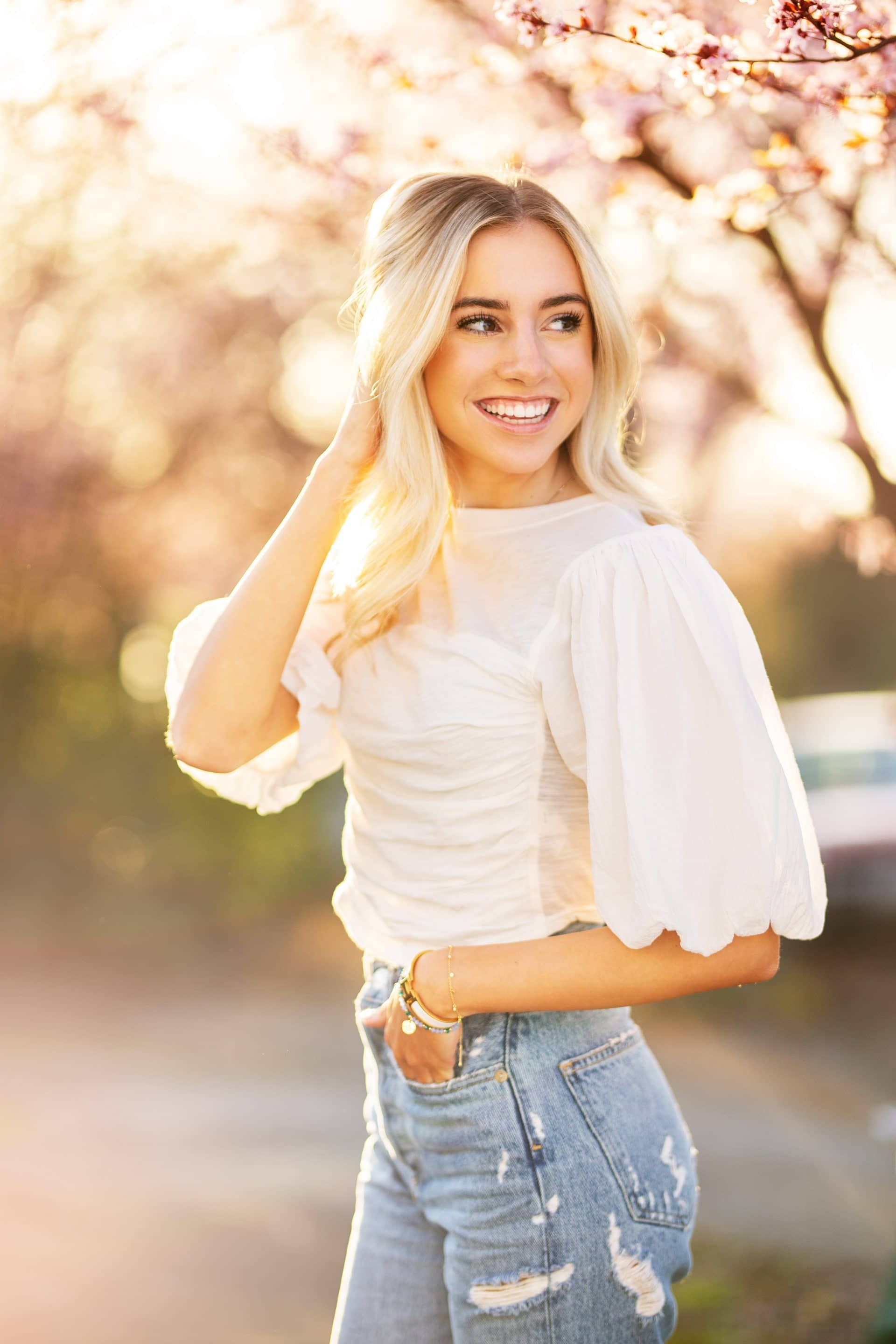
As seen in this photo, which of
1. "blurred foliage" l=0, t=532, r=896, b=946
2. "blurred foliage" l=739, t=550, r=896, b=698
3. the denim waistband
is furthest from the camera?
"blurred foliage" l=739, t=550, r=896, b=698

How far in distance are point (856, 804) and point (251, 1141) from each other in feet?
15.2

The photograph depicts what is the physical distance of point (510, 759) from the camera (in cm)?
162

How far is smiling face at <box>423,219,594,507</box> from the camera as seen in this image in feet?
5.78

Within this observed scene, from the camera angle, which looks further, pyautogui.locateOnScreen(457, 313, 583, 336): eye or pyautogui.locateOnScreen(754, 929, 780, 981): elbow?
pyautogui.locateOnScreen(457, 313, 583, 336): eye

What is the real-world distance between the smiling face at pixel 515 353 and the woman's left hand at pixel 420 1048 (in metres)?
0.79

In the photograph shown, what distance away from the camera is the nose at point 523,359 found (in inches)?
69.3

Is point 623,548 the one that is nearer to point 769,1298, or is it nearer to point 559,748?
point 559,748

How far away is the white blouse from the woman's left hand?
0.34 ft

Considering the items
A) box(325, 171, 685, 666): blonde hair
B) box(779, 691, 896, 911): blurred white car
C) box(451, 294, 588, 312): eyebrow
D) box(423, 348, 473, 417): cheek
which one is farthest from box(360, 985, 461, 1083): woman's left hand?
box(779, 691, 896, 911): blurred white car

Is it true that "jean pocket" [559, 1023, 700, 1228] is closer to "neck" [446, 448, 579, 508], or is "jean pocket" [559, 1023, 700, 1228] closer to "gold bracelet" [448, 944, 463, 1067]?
"gold bracelet" [448, 944, 463, 1067]

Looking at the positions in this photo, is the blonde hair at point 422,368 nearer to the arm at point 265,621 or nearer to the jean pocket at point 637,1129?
the arm at point 265,621

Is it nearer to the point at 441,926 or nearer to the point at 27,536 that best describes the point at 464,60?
the point at 441,926

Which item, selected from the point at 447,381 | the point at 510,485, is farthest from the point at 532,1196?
the point at 447,381

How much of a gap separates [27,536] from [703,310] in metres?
5.34
